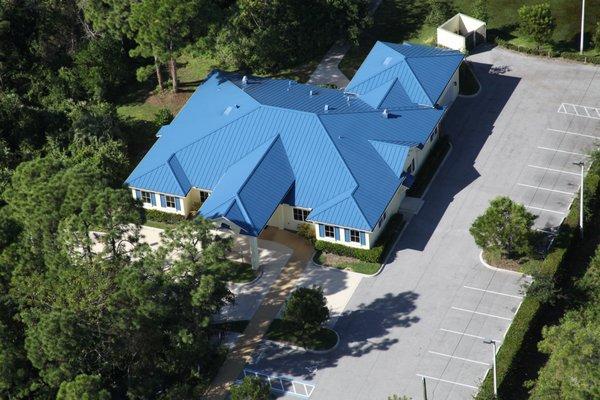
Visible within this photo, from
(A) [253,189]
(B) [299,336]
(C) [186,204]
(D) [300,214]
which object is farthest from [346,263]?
(C) [186,204]

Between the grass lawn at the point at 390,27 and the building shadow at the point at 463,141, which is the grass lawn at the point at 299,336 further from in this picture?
the grass lawn at the point at 390,27

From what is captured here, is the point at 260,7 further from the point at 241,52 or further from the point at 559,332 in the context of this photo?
the point at 559,332

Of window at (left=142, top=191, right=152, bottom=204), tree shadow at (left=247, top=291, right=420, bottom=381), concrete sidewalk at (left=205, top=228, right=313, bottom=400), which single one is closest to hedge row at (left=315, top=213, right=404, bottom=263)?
concrete sidewalk at (left=205, top=228, right=313, bottom=400)

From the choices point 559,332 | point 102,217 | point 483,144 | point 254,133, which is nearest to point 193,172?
point 254,133

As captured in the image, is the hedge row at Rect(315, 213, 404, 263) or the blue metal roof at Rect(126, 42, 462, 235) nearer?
the hedge row at Rect(315, 213, 404, 263)

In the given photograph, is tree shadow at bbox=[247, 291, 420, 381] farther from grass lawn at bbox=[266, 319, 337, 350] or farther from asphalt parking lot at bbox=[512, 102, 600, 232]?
asphalt parking lot at bbox=[512, 102, 600, 232]
